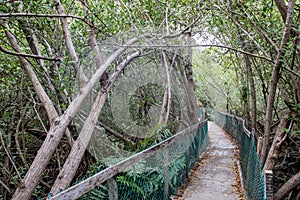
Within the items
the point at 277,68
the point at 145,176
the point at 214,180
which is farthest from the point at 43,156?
the point at 214,180

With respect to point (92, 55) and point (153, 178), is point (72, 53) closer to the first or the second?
point (92, 55)

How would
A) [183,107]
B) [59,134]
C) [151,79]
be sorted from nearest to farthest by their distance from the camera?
1. [59,134]
2. [151,79]
3. [183,107]

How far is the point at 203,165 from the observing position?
270 inches

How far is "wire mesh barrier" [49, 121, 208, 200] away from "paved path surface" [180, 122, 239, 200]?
0.32 metres

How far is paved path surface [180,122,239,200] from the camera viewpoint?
4.68 m

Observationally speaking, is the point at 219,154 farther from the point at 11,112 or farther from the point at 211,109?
the point at 211,109

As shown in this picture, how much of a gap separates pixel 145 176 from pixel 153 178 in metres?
0.18

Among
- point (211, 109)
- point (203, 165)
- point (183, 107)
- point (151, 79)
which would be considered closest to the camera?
point (203, 165)

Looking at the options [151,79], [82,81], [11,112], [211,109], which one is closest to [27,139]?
[11,112]

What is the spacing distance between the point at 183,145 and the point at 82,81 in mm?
2340

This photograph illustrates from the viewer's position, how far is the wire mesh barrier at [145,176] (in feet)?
7.26

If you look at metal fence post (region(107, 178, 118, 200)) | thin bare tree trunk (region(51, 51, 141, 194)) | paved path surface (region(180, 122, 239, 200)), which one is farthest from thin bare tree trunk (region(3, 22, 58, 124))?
paved path surface (region(180, 122, 239, 200))

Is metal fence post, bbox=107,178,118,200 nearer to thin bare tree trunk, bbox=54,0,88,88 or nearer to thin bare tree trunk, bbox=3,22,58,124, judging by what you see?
thin bare tree trunk, bbox=3,22,58,124

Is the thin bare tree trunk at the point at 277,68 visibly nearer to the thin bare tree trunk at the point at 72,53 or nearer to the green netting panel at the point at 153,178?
the green netting panel at the point at 153,178
